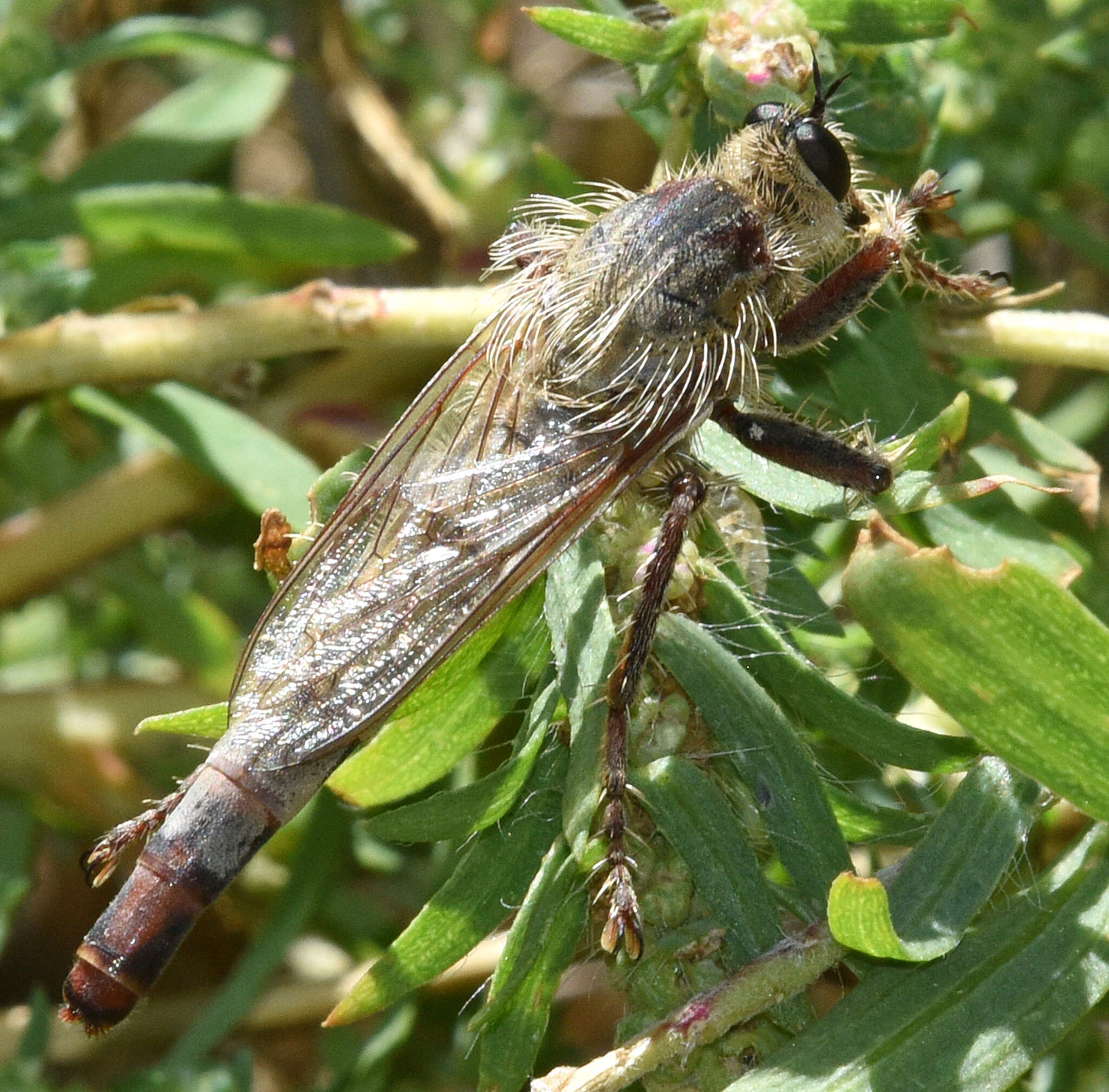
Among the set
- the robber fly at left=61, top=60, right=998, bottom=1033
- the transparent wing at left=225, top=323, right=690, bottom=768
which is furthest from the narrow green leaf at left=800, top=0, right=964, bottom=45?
the transparent wing at left=225, top=323, right=690, bottom=768

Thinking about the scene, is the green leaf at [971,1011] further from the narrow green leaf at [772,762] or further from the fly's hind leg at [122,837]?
the fly's hind leg at [122,837]

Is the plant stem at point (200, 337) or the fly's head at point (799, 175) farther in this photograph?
the plant stem at point (200, 337)

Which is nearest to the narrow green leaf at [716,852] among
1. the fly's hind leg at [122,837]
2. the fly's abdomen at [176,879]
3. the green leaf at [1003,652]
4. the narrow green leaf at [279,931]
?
the green leaf at [1003,652]

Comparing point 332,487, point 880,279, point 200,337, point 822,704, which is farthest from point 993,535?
point 200,337

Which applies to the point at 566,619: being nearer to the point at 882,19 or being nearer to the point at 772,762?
the point at 772,762

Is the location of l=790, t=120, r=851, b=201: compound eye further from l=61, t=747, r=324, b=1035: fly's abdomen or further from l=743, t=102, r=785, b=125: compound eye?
l=61, t=747, r=324, b=1035: fly's abdomen

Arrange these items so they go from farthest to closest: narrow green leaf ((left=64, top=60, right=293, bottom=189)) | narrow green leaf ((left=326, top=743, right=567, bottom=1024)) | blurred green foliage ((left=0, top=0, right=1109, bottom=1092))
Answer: narrow green leaf ((left=64, top=60, right=293, bottom=189)), narrow green leaf ((left=326, top=743, right=567, bottom=1024)), blurred green foliage ((left=0, top=0, right=1109, bottom=1092))
